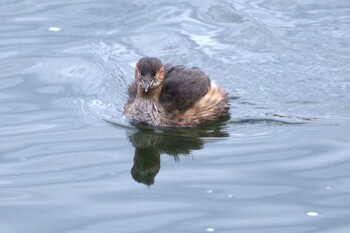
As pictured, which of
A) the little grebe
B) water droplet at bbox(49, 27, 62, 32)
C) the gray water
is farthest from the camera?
water droplet at bbox(49, 27, 62, 32)

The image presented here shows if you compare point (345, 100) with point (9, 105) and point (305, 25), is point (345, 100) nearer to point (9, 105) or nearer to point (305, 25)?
point (305, 25)

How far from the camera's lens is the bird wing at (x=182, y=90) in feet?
43.9

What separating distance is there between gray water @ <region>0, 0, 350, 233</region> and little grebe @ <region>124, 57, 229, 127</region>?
0.77 feet

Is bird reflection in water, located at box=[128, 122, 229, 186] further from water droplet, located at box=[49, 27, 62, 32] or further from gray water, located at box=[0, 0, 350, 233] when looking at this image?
water droplet, located at box=[49, 27, 62, 32]

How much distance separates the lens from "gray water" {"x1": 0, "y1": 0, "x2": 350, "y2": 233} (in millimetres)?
10203

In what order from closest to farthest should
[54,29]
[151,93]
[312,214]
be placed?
[312,214]
[151,93]
[54,29]

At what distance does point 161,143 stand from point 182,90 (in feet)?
3.41

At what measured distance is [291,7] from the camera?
678 inches

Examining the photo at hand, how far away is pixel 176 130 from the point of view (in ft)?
43.1

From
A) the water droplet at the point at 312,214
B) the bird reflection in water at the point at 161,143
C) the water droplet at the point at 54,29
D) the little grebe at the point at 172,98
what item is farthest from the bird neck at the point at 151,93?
the water droplet at the point at 312,214

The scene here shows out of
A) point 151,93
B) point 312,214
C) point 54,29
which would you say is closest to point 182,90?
point 151,93

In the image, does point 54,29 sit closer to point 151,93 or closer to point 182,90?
point 151,93

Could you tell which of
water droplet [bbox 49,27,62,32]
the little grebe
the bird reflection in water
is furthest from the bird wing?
water droplet [bbox 49,27,62,32]

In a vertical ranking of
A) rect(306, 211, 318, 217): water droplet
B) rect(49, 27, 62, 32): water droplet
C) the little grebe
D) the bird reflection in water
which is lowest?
the bird reflection in water
